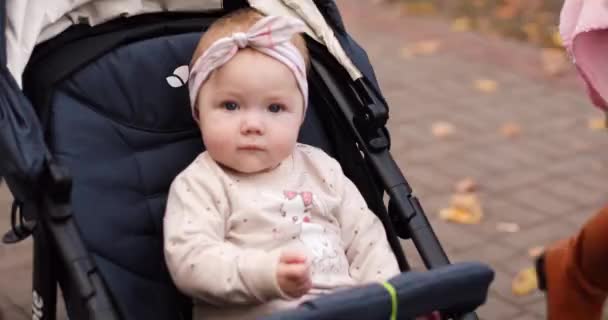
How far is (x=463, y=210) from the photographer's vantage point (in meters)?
4.86

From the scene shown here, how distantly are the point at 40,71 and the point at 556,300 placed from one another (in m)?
1.79

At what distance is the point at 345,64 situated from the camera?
119 inches

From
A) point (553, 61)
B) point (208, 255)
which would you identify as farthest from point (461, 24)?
point (208, 255)

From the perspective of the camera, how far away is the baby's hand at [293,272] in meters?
2.31

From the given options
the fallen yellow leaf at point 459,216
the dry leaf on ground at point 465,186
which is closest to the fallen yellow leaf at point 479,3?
the dry leaf on ground at point 465,186

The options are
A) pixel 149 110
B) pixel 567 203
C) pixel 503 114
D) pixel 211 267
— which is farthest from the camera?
pixel 503 114

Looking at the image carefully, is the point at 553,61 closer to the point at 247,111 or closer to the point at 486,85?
the point at 486,85

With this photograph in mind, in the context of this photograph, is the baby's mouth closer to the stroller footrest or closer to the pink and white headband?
the pink and white headband

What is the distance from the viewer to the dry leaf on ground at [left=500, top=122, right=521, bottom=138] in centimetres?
577

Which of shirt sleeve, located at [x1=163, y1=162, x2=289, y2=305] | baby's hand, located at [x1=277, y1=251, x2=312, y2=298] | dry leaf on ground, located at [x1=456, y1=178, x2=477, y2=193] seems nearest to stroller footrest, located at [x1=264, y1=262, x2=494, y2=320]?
baby's hand, located at [x1=277, y1=251, x2=312, y2=298]

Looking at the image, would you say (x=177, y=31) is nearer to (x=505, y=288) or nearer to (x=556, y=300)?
(x=556, y=300)

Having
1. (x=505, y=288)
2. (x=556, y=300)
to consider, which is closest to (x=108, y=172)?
(x=556, y=300)

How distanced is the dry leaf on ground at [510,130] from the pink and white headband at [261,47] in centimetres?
323

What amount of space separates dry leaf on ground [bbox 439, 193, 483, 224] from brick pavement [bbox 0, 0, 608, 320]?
5 centimetres
